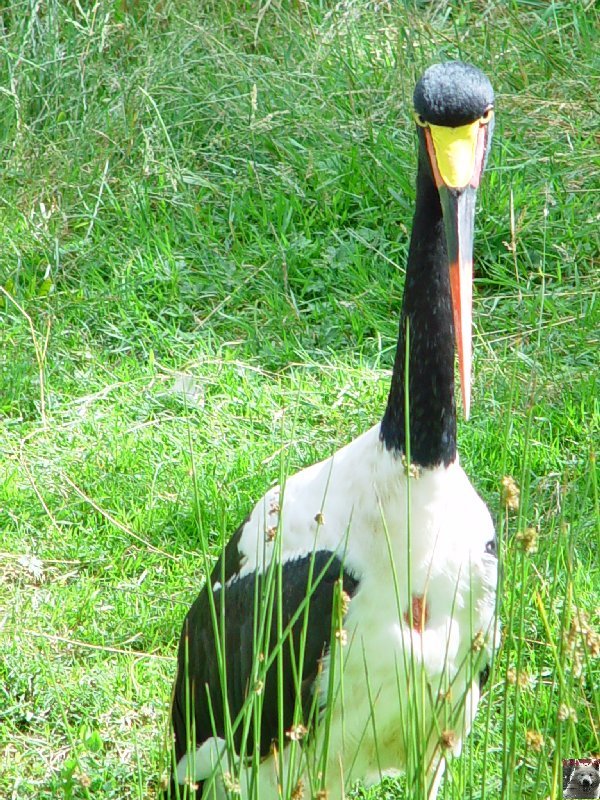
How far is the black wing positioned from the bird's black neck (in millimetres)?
260

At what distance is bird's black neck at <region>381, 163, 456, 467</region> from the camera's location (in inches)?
94.1

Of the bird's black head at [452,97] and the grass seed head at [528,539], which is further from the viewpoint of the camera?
the bird's black head at [452,97]

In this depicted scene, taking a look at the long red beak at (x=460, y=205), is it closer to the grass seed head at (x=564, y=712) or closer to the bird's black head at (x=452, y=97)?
the bird's black head at (x=452, y=97)

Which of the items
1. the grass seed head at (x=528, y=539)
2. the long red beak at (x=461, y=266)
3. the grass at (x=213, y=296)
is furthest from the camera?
the grass at (x=213, y=296)

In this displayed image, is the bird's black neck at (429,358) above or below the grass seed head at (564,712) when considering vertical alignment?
above

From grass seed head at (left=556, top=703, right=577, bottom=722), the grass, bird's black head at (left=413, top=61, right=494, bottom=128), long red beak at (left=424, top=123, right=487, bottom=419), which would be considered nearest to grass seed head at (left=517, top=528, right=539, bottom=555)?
grass seed head at (left=556, top=703, right=577, bottom=722)

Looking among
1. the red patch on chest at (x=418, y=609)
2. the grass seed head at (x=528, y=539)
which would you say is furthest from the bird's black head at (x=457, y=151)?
the grass seed head at (x=528, y=539)

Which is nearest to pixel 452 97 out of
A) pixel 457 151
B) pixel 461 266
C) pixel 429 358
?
pixel 457 151

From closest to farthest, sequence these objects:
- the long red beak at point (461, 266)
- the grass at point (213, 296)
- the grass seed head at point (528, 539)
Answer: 1. the grass seed head at point (528, 539)
2. the long red beak at point (461, 266)
3. the grass at point (213, 296)

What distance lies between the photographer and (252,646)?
8.01 feet

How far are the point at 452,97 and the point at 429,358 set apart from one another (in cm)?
46

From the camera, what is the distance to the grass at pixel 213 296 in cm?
319

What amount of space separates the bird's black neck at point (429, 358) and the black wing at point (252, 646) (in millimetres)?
260

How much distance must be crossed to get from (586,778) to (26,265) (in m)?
2.98
